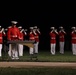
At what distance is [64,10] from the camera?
38.1 meters

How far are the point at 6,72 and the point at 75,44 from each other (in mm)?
12217

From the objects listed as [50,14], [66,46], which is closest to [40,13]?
[50,14]

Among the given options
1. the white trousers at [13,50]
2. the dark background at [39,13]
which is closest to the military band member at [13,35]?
the white trousers at [13,50]

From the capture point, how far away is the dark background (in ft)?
120

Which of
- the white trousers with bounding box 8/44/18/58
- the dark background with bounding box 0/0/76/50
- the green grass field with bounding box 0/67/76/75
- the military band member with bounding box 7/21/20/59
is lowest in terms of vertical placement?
the green grass field with bounding box 0/67/76/75

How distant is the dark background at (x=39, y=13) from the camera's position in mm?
36656

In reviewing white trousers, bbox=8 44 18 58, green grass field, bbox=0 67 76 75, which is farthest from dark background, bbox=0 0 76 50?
green grass field, bbox=0 67 76 75

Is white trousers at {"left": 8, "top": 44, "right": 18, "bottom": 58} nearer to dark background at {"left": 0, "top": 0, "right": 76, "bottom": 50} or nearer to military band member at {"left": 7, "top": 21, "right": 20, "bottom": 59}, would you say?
military band member at {"left": 7, "top": 21, "right": 20, "bottom": 59}

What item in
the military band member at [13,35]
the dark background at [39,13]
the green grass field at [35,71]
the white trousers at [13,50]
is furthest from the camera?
the dark background at [39,13]

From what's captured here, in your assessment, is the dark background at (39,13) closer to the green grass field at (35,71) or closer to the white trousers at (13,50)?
the white trousers at (13,50)

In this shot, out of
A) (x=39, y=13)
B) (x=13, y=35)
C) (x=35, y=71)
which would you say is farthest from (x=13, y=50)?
(x=39, y=13)

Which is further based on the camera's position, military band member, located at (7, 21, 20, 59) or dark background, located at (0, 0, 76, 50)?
dark background, located at (0, 0, 76, 50)

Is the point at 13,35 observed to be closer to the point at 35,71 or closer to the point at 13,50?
the point at 13,50

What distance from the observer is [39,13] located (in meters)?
38.2
